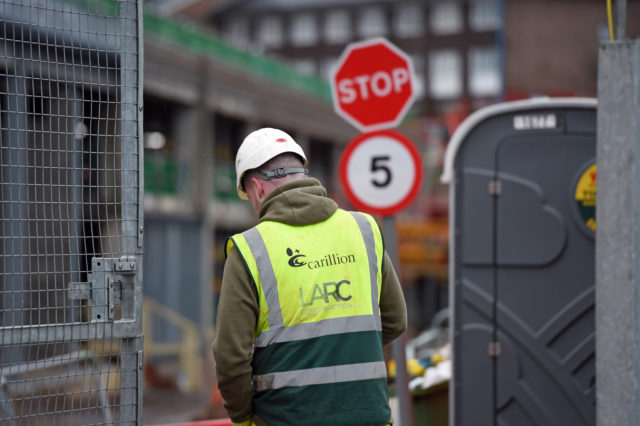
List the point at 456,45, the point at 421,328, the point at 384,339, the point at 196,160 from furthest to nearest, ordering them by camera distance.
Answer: the point at 456,45 → the point at 421,328 → the point at 196,160 → the point at 384,339

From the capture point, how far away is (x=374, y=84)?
5.12m

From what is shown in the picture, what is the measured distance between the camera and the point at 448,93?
52.8 m

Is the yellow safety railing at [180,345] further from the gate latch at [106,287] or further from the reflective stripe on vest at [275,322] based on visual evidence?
the reflective stripe on vest at [275,322]

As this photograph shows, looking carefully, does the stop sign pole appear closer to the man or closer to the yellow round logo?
the yellow round logo

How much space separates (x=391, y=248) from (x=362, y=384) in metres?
2.23

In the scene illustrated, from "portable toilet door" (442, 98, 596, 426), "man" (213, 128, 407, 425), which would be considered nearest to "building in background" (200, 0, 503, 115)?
"portable toilet door" (442, 98, 596, 426)

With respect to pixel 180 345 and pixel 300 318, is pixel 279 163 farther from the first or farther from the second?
pixel 180 345

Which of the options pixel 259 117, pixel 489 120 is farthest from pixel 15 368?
pixel 259 117

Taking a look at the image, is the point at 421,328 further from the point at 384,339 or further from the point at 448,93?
the point at 448,93

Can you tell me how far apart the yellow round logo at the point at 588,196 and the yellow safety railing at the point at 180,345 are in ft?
37.3

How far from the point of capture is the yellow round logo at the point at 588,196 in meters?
4.61

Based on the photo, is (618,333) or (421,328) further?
(421,328)

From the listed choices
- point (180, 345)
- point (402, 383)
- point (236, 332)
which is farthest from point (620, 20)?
point (180, 345)

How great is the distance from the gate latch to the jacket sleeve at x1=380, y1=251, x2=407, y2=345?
97cm
